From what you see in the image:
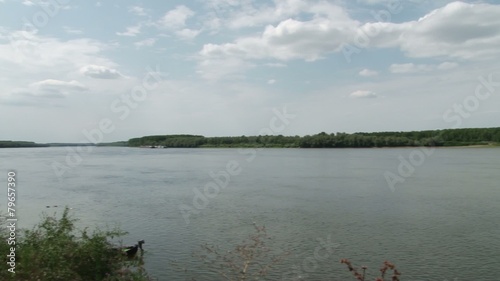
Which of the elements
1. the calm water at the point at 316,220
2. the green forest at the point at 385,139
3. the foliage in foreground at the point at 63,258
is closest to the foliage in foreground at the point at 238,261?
the calm water at the point at 316,220

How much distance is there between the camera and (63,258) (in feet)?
25.8

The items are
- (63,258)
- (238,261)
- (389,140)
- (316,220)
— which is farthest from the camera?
(389,140)

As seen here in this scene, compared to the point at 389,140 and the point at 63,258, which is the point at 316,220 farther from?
the point at 389,140

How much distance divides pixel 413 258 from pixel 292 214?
7.64 meters

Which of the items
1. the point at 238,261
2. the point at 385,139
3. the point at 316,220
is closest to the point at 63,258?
the point at 238,261

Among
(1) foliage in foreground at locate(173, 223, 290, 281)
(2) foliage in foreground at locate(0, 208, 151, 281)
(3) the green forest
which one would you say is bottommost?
(1) foliage in foreground at locate(173, 223, 290, 281)

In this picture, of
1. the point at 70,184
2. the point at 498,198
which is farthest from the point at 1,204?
the point at 498,198

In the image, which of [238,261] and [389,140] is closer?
[238,261]

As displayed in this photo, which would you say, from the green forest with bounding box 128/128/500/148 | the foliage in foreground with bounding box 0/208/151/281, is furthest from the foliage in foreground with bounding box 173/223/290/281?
the green forest with bounding box 128/128/500/148

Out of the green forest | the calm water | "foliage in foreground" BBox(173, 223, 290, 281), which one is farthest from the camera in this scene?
the green forest

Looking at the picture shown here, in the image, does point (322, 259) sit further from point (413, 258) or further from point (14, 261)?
point (14, 261)

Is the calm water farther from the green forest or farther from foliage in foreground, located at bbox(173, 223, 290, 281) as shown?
the green forest

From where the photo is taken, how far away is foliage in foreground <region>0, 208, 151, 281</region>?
7242 mm

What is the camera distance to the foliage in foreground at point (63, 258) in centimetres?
724
